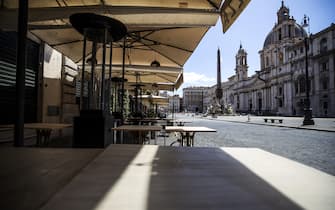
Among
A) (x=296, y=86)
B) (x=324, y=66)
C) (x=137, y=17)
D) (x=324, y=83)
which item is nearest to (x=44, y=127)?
(x=137, y=17)

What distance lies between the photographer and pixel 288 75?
162 feet

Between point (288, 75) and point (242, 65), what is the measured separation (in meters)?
27.3

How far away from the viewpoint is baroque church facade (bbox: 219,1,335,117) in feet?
123

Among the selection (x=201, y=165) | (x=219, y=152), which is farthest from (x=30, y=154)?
(x=219, y=152)

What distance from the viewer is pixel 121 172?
1.33m

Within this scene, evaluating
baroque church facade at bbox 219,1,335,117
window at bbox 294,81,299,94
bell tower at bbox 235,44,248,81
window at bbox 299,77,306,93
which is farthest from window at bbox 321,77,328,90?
bell tower at bbox 235,44,248,81

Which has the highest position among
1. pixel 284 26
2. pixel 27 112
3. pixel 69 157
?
pixel 284 26

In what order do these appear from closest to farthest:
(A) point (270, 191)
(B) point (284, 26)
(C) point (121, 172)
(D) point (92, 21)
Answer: (A) point (270, 191), (C) point (121, 172), (D) point (92, 21), (B) point (284, 26)

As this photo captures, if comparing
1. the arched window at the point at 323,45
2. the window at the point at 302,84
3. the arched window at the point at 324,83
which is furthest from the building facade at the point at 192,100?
the arched window at the point at 323,45

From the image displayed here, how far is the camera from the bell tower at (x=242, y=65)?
75.4 metres

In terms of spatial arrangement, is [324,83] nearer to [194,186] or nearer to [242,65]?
[242,65]

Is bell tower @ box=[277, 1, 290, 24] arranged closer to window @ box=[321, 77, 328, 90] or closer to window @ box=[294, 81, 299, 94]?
window @ box=[294, 81, 299, 94]

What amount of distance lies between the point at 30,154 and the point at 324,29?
4832 centimetres

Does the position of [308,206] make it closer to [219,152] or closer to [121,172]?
[121,172]
